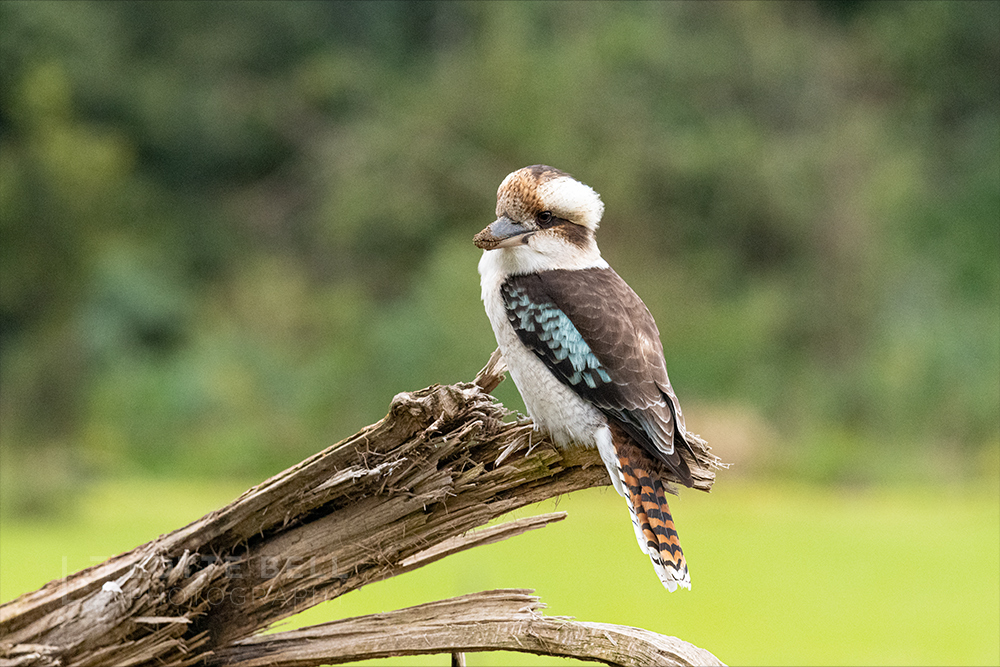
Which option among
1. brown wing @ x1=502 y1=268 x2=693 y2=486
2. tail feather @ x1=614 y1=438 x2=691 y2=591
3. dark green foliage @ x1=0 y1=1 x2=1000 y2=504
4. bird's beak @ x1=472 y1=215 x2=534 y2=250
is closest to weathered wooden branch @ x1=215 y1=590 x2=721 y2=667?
tail feather @ x1=614 y1=438 x2=691 y2=591

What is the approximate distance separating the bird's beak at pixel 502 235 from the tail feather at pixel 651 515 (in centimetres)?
52

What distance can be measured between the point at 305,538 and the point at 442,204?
7679mm

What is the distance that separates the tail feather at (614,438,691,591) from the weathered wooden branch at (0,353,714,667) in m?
0.11

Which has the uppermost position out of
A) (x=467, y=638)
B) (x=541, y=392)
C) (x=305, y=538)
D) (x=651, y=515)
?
(x=541, y=392)

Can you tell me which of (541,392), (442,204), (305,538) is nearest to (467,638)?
(305,538)

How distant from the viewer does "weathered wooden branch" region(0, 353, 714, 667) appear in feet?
7.45

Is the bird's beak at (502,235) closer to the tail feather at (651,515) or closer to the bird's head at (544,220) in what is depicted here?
the bird's head at (544,220)

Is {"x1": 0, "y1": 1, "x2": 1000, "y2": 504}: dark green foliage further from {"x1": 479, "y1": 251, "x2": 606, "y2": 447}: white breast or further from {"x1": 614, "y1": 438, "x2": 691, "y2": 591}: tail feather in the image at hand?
{"x1": 614, "y1": 438, "x2": 691, "y2": 591}: tail feather

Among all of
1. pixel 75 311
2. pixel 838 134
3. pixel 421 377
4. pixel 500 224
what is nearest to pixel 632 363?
pixel 500 224

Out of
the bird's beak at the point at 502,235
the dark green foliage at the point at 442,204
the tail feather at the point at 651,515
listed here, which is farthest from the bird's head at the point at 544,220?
the dark green foliage at the point at 442,204

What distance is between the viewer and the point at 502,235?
243 cm

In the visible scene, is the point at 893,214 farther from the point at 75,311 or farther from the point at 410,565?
the point at 410,565

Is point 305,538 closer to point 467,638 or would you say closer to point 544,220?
point 467,638

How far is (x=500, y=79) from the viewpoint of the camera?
977 cm
